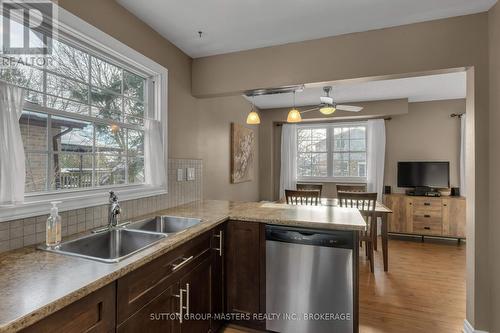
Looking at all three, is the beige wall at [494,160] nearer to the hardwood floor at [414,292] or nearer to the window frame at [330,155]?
the hardwood floor at [414,292]

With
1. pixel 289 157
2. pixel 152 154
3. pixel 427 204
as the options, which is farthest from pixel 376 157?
pixel 152 154

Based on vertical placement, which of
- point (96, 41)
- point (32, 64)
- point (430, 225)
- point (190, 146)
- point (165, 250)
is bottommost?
point (430, 225)

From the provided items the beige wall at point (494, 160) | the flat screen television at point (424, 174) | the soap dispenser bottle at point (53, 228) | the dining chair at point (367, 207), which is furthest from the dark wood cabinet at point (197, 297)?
the flat screen television at point (424, 174)

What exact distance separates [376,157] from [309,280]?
3728mm

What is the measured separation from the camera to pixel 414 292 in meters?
2.60

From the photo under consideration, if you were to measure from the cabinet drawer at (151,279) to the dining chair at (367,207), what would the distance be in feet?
7.47

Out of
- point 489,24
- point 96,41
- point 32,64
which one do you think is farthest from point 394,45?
point 32,64

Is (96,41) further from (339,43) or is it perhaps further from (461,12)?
(461,12)

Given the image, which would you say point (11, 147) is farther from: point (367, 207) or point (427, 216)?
point (427, 216)

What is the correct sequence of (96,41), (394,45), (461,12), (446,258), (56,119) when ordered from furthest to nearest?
(446,258) → (394,45) → (461,12) → (96,41) → (56,119)

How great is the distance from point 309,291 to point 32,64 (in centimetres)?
221

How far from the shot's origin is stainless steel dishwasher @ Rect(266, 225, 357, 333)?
171 cm

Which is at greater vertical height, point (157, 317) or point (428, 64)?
point (428, 64)

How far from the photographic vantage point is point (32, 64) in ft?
4.55
